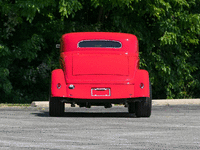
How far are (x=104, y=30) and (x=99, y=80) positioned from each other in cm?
1084

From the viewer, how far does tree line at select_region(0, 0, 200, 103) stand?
2109cm

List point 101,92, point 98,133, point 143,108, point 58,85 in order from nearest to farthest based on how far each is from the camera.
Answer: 1. point 98,133
2. point 101,92
3. point 58,85
4. point 143,108

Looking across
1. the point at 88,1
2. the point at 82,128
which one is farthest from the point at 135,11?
the point at 82,128

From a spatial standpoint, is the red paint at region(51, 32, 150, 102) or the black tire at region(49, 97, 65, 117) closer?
the red paint at region(51, 32, 150, 102)

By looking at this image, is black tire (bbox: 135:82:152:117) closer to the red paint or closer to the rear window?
the red paint

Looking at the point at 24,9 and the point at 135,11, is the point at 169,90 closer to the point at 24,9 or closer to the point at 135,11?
the point at 135,11

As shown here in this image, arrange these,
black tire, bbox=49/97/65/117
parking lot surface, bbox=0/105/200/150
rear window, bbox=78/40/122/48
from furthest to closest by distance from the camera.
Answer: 1. rear window, bbox=78/40/122/48
2. black tire, bbox=49/97/65/117
3. parking lot surface, bbox=0/105/200/150

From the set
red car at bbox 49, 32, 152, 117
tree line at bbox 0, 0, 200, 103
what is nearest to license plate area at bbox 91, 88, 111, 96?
red car at bbox 49, 32, 152, 117

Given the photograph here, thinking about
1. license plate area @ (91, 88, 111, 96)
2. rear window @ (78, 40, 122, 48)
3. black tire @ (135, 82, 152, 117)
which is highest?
rear window @ (78, 40, 122, 48)

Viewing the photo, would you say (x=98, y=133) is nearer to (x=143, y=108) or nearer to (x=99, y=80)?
(x=99, y=80)

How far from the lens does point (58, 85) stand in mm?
12680

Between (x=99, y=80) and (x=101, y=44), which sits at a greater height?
(x=101, y=44)

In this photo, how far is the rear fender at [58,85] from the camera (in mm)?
12609

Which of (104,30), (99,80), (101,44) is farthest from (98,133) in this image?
(104,30)
